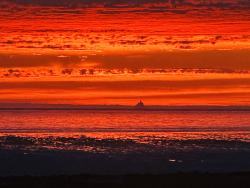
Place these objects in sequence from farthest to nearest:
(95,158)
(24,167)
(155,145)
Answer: (155,145) → (95,158) → (24,167)

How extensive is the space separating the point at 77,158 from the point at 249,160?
693 centimetres

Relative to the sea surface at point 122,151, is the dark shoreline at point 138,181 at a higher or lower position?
lower

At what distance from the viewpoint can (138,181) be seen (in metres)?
27.9

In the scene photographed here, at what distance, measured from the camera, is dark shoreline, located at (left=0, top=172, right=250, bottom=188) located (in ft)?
89.4

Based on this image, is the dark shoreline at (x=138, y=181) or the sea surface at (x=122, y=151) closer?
the dark shoreline at (x=138, y=181)

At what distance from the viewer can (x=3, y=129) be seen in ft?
170

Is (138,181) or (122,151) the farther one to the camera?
(122,151)

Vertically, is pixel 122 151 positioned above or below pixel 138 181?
above

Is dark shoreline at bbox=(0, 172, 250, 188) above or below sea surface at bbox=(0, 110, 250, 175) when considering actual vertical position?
below

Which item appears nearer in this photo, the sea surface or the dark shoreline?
the dark shoreline

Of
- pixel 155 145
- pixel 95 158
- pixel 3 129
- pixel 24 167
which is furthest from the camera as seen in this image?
pixel 3 129

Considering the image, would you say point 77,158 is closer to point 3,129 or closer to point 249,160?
point 249,160

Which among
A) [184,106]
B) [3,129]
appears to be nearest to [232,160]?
[3,129]

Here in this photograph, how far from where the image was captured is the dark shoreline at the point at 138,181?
89.4 feet
